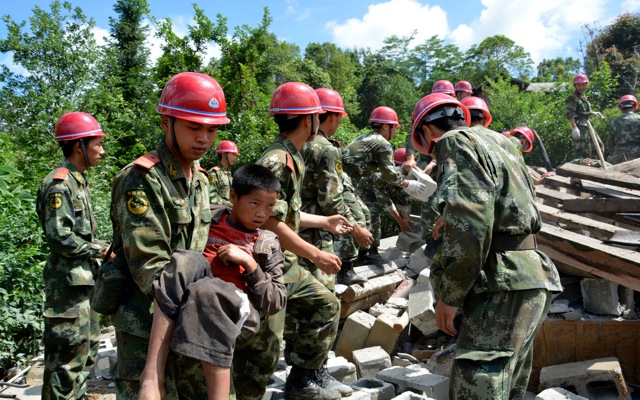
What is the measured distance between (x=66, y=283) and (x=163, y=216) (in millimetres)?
2174

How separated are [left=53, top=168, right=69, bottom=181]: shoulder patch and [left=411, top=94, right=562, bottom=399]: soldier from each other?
2.89 m

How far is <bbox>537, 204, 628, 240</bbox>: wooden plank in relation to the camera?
4964 millimetres

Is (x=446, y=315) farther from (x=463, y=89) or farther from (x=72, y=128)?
(x=463, y=89)

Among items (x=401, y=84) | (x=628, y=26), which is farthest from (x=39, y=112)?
(x=628, y=26)

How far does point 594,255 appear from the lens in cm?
438

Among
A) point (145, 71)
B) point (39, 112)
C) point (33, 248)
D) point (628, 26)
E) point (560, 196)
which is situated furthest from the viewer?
point (628, 26)

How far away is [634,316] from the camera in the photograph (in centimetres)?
477

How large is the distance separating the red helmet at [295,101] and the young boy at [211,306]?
1.42m

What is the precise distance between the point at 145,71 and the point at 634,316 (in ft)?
67.9

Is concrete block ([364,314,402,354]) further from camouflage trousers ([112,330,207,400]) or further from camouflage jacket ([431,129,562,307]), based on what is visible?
camouflage trousers ([112,330,207,400])

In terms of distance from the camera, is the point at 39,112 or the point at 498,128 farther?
the point at 498,128

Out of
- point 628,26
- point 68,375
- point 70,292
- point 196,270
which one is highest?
point 628,26

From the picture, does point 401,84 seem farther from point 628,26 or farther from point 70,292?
point 70,292

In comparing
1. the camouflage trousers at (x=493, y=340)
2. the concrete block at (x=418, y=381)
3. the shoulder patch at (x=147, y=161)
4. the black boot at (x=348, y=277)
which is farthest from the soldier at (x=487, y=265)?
the black boot at (x=348, y=277)
